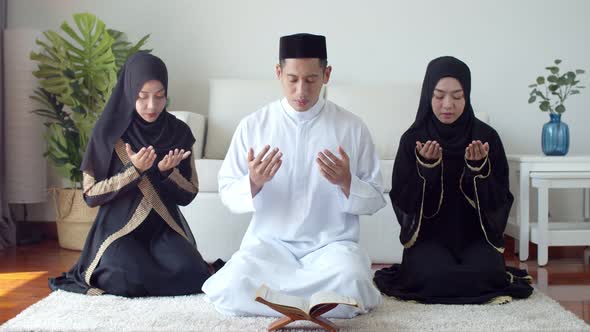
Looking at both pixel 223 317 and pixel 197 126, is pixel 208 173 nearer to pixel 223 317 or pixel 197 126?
pixel 197 126

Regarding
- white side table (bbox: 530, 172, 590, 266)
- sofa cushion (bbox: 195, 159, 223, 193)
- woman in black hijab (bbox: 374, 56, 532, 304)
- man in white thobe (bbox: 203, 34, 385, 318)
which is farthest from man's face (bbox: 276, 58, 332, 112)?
white side table (bbox: 530, 172, 590, 266)

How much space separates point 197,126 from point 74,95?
0.74 metres

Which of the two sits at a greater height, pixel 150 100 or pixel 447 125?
pixel 150 100

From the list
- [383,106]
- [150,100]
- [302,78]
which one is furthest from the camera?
[383,106]

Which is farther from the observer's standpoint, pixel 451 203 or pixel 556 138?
pixel 556 138

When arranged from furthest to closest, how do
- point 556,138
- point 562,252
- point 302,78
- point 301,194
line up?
point 562,252 → point 556,138 → point 301,194 → point 302,78

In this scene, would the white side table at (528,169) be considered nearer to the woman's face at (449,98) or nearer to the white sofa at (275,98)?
the white sofa at (275,98)

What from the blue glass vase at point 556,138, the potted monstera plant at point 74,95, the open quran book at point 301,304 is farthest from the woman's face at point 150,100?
the blue glass vase at point 556,138

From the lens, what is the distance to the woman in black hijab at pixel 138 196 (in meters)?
2.68

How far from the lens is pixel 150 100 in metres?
2.69

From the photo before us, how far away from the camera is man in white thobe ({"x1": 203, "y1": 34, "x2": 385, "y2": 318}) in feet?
7.75

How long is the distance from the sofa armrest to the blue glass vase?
2021 millimetres

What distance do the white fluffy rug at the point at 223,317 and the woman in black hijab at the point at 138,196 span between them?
0.35 feet

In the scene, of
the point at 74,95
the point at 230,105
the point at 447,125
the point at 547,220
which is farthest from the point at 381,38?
the point at 74,95
